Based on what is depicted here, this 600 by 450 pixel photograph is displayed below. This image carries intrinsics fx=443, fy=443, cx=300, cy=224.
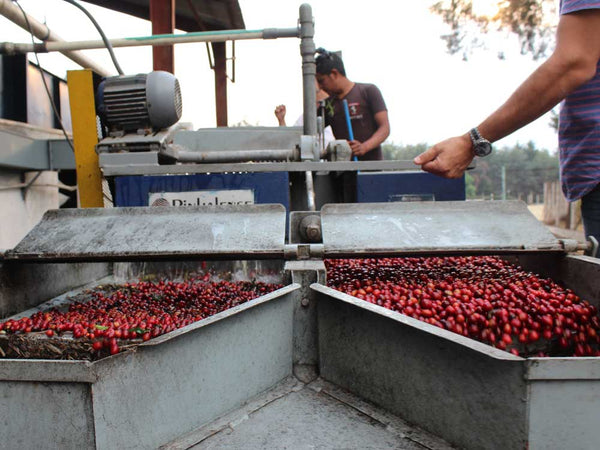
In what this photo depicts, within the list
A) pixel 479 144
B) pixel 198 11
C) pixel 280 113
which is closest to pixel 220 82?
pixel 198 11

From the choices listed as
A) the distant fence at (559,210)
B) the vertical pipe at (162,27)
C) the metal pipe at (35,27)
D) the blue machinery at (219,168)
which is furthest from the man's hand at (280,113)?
the distant fence at (559,210)

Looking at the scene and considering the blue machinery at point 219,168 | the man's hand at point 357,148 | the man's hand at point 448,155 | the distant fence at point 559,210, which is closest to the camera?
the man's hand at point 448,155

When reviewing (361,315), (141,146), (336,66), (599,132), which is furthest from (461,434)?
(336,66)

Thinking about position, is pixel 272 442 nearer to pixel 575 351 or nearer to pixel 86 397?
pixel 86 397

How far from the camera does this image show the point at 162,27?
541 cm

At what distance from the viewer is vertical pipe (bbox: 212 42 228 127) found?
8.70m

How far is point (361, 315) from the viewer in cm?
142

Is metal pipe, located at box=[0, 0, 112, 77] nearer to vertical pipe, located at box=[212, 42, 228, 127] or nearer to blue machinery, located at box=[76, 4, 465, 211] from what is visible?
blue machinery, located at box=[76, 4, 465, 211]

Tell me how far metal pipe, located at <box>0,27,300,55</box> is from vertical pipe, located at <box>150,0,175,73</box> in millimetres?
1803

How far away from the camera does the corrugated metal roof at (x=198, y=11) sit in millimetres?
7828

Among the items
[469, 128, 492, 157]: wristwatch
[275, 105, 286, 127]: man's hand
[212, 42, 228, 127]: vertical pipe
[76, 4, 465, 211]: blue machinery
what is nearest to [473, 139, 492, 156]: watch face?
[469, 128, 492, 157]: wristwatch

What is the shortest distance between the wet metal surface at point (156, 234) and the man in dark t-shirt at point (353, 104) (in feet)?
8.54

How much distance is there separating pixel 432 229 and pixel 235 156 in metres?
1.65

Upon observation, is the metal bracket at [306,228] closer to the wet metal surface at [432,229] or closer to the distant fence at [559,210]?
the wet metal surface at [432,229]
